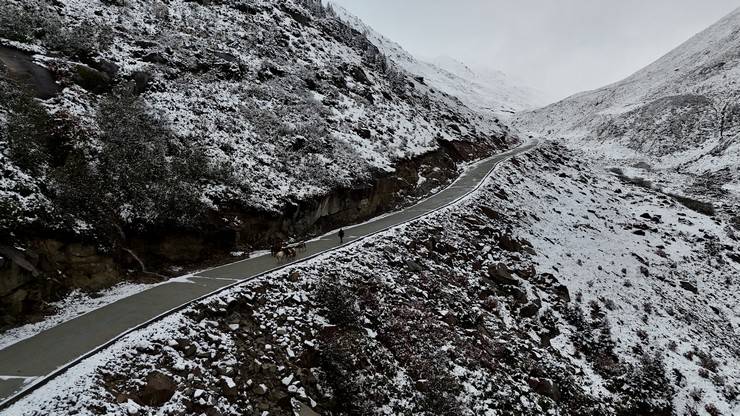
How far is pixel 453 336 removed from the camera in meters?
14.1

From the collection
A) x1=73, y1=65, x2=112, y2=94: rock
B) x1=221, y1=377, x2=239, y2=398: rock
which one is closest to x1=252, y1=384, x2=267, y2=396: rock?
x1=221, y1=377, x2=239, y2=398: rock

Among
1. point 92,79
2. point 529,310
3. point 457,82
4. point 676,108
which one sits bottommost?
point 529,310

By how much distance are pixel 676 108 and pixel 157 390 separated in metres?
83.4

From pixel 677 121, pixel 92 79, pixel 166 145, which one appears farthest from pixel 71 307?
pixel 677 121

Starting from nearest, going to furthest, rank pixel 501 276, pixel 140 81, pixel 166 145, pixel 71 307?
pixel 71 307 < pixel 166 145 < pixel 501 276 < pixel 140 81

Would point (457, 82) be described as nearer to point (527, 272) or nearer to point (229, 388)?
point (527, 272)

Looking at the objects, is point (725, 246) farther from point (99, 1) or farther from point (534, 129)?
point (534, 129)

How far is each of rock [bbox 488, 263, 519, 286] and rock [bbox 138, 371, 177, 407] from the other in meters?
14.0

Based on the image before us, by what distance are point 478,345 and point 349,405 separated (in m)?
5.70

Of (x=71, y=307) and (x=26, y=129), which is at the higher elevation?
(x=26, y=129)

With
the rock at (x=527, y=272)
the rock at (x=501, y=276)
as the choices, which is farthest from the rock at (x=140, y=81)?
the rock at (x=527, y=272)

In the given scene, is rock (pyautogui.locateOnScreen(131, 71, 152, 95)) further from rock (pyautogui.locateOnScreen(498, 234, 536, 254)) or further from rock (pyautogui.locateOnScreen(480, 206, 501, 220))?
rock (pyautogui.locateOnScreen(498, 234, 536, 254))

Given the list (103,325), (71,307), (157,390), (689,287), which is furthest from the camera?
(689,287)

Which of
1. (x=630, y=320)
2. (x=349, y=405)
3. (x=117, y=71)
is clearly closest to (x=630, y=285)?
(x=630, y=320)
